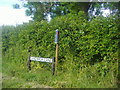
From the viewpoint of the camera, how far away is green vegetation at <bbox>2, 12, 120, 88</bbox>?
373 cm

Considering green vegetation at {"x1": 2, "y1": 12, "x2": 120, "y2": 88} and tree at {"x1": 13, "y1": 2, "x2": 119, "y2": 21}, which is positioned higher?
tree at {"x1": 13, "y1": 2, "x2": 119, "y2": 21}

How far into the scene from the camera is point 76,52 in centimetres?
441

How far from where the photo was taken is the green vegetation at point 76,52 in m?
3.73

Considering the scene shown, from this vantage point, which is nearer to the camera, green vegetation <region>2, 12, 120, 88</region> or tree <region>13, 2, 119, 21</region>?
green vegetation <region>2, 12, 120, 88</region>

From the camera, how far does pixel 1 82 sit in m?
3.99

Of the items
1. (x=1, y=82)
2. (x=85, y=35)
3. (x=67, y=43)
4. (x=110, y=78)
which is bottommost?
(x=1, y=82)

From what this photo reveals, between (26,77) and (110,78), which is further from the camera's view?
(26,77)

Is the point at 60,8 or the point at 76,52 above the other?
the point at 60,8

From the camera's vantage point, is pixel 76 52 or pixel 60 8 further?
pixel 60 8

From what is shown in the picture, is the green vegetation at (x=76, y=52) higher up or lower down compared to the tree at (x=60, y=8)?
lower down

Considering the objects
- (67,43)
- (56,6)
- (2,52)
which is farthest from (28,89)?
(56,6)

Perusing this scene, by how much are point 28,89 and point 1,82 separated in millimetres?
1120

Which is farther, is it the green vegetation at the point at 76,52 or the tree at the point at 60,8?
the tree at the point at 60,8

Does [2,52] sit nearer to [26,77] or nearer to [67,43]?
[26,77]
